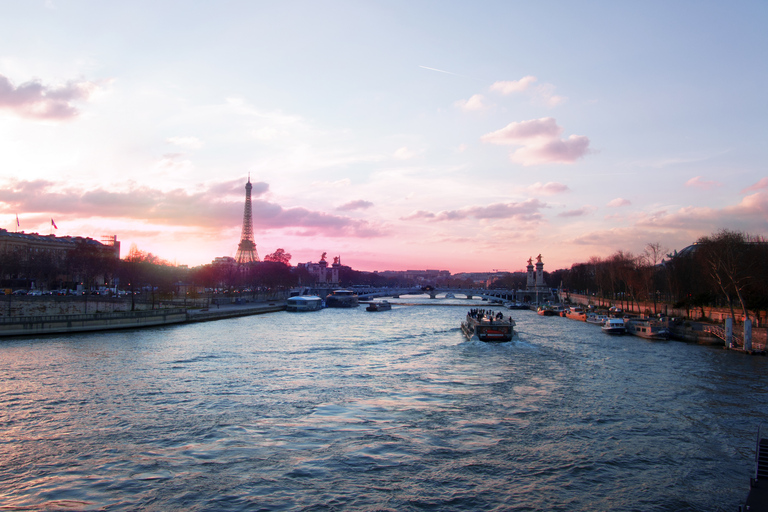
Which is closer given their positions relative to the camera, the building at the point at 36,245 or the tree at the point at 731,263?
the tree at the point at 731,263

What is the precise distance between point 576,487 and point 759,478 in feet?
11.7

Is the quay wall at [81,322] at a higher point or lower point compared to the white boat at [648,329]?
higher

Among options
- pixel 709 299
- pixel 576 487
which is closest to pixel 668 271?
pixel 709 299

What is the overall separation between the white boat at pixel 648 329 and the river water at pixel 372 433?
14.5 metres

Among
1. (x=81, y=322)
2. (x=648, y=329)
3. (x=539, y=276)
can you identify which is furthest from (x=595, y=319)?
(x=539, y=276)

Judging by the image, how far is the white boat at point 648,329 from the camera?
4528cm

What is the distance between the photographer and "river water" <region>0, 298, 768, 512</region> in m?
11.4

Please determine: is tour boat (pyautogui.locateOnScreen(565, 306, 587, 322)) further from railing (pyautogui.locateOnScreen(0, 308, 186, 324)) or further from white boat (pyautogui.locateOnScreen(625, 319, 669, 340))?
railing (pyautogui.locateOnScreen(0, 308, 186, 324))

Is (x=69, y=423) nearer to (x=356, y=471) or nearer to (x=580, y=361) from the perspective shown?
(x=356, y=471)

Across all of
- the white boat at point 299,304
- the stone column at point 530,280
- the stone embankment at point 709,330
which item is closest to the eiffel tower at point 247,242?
the white boat at point 299,304

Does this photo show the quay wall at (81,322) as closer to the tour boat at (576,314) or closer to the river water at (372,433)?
the river water at (372,433)

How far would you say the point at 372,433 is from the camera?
50.8ft

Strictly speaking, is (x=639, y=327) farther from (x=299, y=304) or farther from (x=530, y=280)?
(x=530, y=280)

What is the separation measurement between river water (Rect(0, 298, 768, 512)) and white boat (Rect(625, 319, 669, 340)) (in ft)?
47.4
